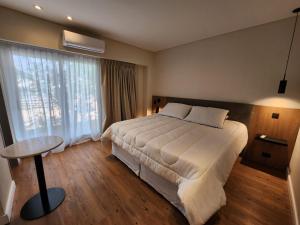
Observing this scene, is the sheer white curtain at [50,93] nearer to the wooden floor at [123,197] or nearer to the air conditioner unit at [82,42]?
the air conditioner unit at [82,42]

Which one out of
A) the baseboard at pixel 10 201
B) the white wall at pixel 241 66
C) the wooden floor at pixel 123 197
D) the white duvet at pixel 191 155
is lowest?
the wooden floor at pixel 123 197

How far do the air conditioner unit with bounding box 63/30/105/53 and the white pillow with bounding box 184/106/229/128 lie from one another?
2257mm

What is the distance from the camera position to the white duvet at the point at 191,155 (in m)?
1.11

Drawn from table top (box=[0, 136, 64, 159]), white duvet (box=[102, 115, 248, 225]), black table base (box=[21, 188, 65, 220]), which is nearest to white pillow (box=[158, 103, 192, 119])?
white duvet (box=[102, 115, 248, 225])

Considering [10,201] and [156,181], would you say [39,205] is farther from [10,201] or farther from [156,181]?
[156,181]

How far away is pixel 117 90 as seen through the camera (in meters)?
3.34

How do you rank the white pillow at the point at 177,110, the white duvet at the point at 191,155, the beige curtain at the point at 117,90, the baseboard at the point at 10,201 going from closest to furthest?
the white duvet at the point at 191,155, the baseboard at the point at 10,201, the white pillow at the point at 177,110, the beige curtain at the point at 117,90

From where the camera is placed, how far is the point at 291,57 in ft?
6.57

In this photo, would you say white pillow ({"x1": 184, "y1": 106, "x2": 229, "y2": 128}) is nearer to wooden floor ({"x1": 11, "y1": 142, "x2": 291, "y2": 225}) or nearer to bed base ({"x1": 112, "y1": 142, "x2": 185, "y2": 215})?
wooden floor ({"x1": 11, "y1": 142, "x2": 291, "y2": 225})

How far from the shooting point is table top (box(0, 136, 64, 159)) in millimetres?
1200

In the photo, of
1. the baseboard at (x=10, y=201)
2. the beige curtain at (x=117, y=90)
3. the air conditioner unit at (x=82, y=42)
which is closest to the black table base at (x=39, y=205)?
the baseboard at (x=10, y=201)

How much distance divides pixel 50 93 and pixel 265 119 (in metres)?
3.90

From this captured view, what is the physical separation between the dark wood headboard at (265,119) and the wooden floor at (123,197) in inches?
27.3

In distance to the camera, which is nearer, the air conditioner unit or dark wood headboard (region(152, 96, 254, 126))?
the air conditioner unit
